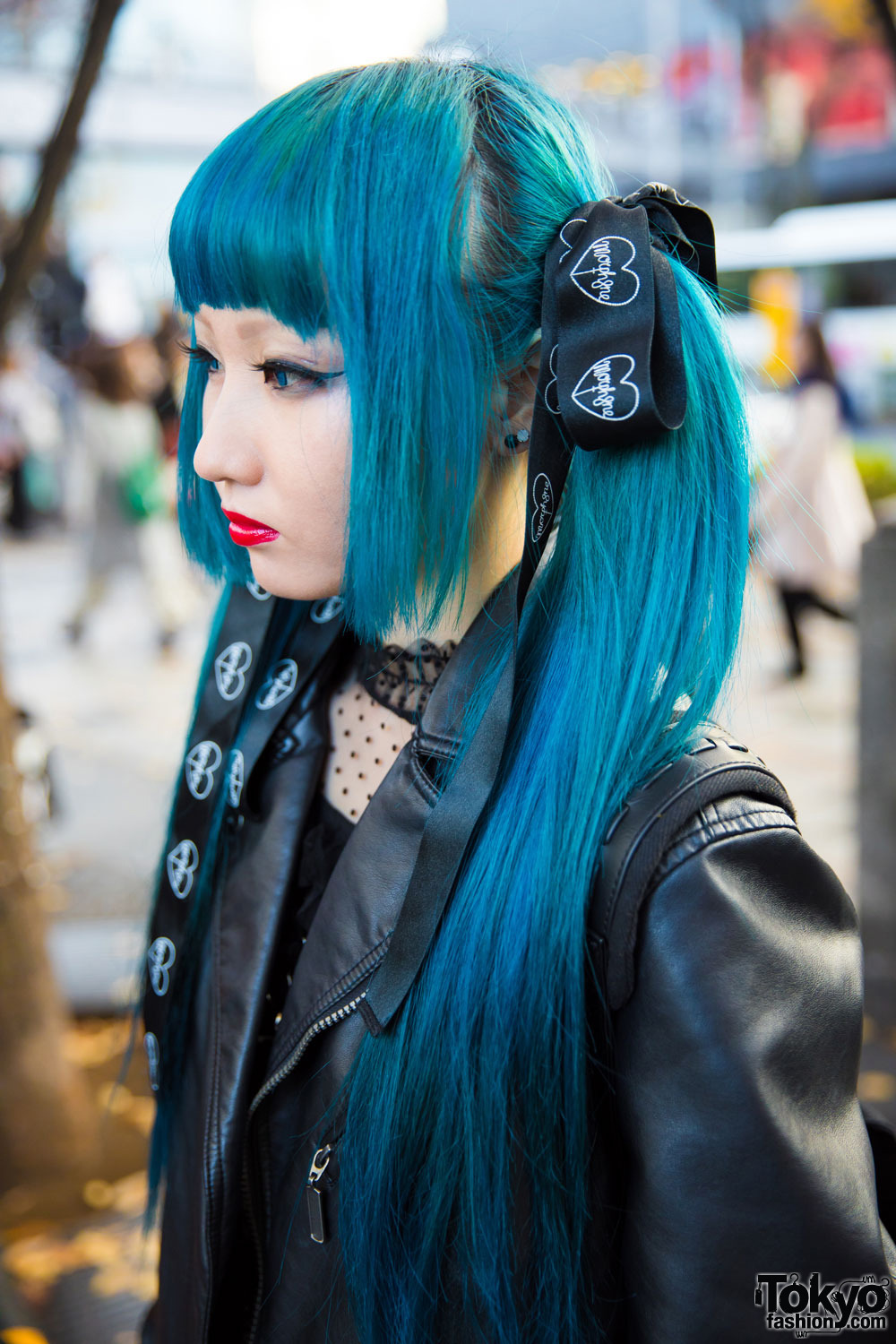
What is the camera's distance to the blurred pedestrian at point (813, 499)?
650 centimetres

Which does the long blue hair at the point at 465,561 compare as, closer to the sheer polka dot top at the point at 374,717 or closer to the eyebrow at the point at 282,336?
the eyebrow at the point at 282,336

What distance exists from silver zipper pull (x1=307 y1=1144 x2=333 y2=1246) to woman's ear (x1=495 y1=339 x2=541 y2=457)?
0.76 m

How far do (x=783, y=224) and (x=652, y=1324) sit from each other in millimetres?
14215

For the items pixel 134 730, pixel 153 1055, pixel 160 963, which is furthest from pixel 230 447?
pixel 134 730

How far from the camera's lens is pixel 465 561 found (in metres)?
1.10

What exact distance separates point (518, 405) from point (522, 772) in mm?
393

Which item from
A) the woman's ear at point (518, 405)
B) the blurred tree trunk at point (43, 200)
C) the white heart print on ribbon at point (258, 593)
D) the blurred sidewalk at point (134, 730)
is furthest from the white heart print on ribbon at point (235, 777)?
the blurred sidewalk at point (134, 730)

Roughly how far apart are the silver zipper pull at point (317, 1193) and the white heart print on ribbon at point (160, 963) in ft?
1.31

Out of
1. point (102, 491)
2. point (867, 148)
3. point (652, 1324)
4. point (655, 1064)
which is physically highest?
point (867, 148)

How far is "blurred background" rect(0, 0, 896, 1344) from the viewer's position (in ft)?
8.66

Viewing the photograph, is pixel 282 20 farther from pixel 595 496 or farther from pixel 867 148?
pixel 595 496

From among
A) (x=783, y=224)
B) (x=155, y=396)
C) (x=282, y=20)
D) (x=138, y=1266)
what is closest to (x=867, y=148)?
(x=783, y=224)

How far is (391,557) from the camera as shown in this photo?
105 cm

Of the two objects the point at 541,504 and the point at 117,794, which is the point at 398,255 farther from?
the point at 117,794
